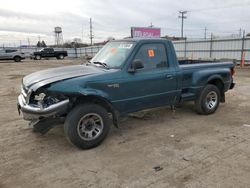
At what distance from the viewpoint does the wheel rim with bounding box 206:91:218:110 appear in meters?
5.81

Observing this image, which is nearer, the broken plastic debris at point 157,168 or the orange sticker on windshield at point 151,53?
the broken plastic debris at point 157,168

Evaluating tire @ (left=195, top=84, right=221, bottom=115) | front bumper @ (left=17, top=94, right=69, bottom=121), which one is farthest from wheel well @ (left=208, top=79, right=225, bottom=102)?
front bumper @ (left=17, top=94, right=69, bottom=121)

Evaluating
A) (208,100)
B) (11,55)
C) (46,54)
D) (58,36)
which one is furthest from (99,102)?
(58,36)

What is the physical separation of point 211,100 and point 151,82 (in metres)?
2.14

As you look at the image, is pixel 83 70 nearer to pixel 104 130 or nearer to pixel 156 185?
pixel 104 130

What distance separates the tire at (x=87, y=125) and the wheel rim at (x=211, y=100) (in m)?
2.92

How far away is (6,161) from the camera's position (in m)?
3.62

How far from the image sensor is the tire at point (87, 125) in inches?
148

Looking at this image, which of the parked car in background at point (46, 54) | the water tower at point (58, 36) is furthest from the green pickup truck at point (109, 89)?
the water tower at point (58, 36)

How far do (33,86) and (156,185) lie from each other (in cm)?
243

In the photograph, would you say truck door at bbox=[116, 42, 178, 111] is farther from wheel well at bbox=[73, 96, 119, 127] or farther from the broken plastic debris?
the broken plastic debris

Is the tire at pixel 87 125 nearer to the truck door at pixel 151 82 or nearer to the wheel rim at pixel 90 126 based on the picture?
the wheel rim at pixel 90 126

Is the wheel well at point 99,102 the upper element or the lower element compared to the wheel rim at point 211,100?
upper

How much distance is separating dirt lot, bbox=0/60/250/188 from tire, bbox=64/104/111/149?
0.18 meters
